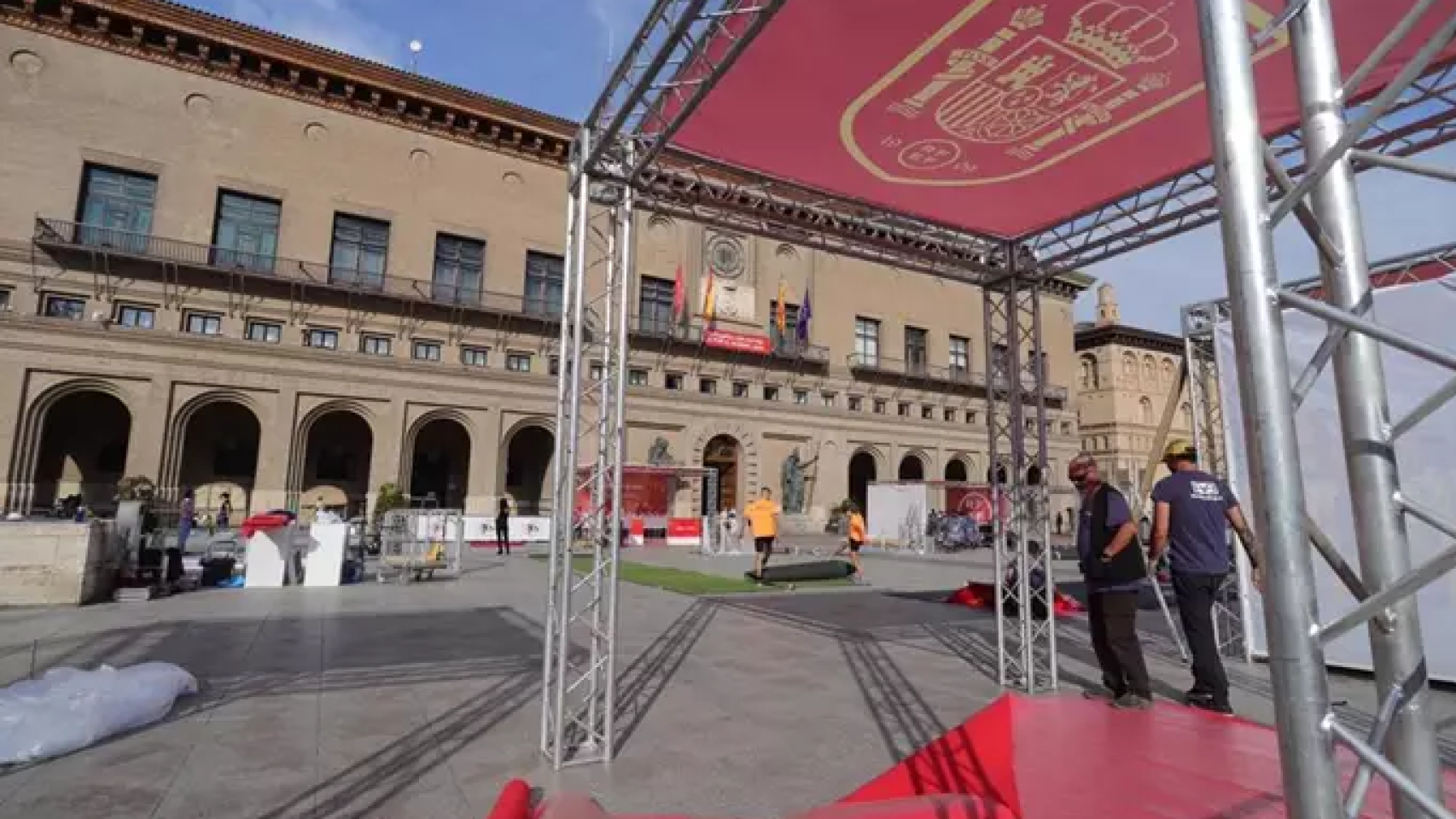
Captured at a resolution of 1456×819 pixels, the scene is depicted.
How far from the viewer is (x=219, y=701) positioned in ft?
18.0

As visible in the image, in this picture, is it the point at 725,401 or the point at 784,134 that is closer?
the point at 784,134

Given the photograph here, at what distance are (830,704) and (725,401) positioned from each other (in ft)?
101

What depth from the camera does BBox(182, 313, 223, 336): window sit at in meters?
26.3

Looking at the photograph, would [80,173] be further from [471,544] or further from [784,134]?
[784,134]

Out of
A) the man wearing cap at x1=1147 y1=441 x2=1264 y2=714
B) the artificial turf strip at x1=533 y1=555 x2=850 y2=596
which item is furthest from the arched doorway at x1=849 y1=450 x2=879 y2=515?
the man wearing cap at x1=1147 y1=441 x2=1264 y2=714

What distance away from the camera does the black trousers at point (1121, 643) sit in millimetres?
5191

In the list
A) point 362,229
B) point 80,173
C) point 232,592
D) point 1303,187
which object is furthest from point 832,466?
point 1303,187

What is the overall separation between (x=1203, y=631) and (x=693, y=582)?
10.1 meters

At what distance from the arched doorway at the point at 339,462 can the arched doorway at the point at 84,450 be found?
6139 mm

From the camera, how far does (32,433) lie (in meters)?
23.8

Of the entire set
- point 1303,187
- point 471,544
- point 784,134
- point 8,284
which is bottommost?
point 471,544

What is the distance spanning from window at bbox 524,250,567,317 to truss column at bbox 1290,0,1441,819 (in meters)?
32.1

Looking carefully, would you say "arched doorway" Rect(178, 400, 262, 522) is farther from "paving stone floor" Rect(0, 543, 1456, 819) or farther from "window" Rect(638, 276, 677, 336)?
"paving stone floor" Rect(0, 543, 1456, 819)

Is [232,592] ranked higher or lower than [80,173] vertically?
lower
